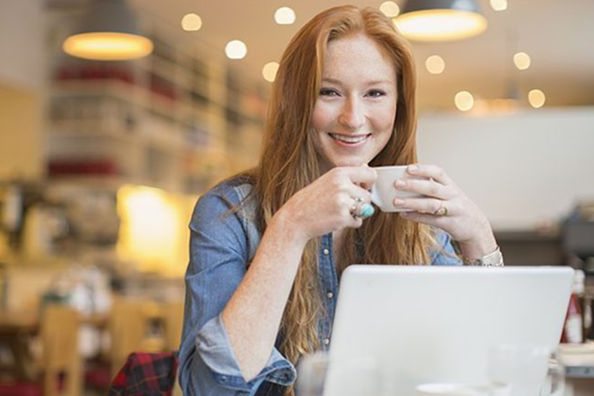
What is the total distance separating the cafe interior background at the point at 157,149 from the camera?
7469 mm

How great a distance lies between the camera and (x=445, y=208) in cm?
173

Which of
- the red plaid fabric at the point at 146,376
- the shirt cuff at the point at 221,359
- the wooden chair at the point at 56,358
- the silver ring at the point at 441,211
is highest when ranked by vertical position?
the silver ring at the point at 441,211

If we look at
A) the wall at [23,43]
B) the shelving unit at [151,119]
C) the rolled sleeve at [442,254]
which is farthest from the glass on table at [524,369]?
the shelving unit at [151,119]

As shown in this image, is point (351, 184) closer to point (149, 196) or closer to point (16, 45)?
point (16, 45)

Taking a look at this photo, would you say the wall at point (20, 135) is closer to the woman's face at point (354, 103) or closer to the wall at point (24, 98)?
the wall at point (24, 98)

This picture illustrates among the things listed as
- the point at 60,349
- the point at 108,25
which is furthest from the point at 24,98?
the point at 60,349

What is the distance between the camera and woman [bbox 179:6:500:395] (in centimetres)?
159

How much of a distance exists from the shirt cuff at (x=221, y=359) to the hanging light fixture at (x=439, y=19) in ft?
13.3

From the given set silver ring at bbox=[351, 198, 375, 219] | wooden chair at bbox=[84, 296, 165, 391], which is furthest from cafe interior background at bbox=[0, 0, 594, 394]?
silver ring at bbox=[351, 198, 375, 219]

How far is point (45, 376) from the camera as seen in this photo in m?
5.27

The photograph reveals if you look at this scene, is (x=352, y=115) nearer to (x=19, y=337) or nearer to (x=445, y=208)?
(x=445, y=208)

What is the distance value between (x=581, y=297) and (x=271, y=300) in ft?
4.93

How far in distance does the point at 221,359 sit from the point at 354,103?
1.65 ft

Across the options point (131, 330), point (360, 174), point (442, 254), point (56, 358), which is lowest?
point (56, 358)
